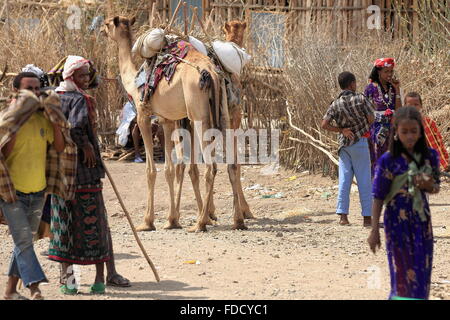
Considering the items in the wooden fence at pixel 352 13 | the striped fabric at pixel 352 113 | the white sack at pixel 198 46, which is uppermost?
the wooden fence at pixel 352 13

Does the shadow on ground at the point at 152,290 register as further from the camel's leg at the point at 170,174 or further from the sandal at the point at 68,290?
the camel's leg at the point at 170,174

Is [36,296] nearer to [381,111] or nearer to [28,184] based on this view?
[28,184]

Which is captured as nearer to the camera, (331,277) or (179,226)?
(331,277)

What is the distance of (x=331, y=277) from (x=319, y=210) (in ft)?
12.4

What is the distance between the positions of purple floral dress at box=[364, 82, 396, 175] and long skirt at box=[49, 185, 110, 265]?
3813mm

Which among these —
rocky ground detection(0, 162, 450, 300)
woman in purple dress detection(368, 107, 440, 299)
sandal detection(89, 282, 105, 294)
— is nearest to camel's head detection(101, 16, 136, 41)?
rocky ground detection(0, 162, 450, 300)

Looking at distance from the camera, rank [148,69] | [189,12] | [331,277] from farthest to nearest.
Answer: [189,12] < [148,69] < [331,277]

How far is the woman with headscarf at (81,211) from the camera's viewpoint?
240 inches

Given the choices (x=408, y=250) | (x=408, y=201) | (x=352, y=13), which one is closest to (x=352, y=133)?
(x=408, y=201)

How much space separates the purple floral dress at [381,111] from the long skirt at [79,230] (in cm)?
381

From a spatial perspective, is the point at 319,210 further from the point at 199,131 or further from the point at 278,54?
the point at 278,54

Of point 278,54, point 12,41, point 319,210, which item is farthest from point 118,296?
point 12,41

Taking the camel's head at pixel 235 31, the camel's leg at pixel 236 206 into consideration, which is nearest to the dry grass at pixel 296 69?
the camel's head at pixel 235 31

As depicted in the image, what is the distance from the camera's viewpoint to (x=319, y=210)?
418 inches
